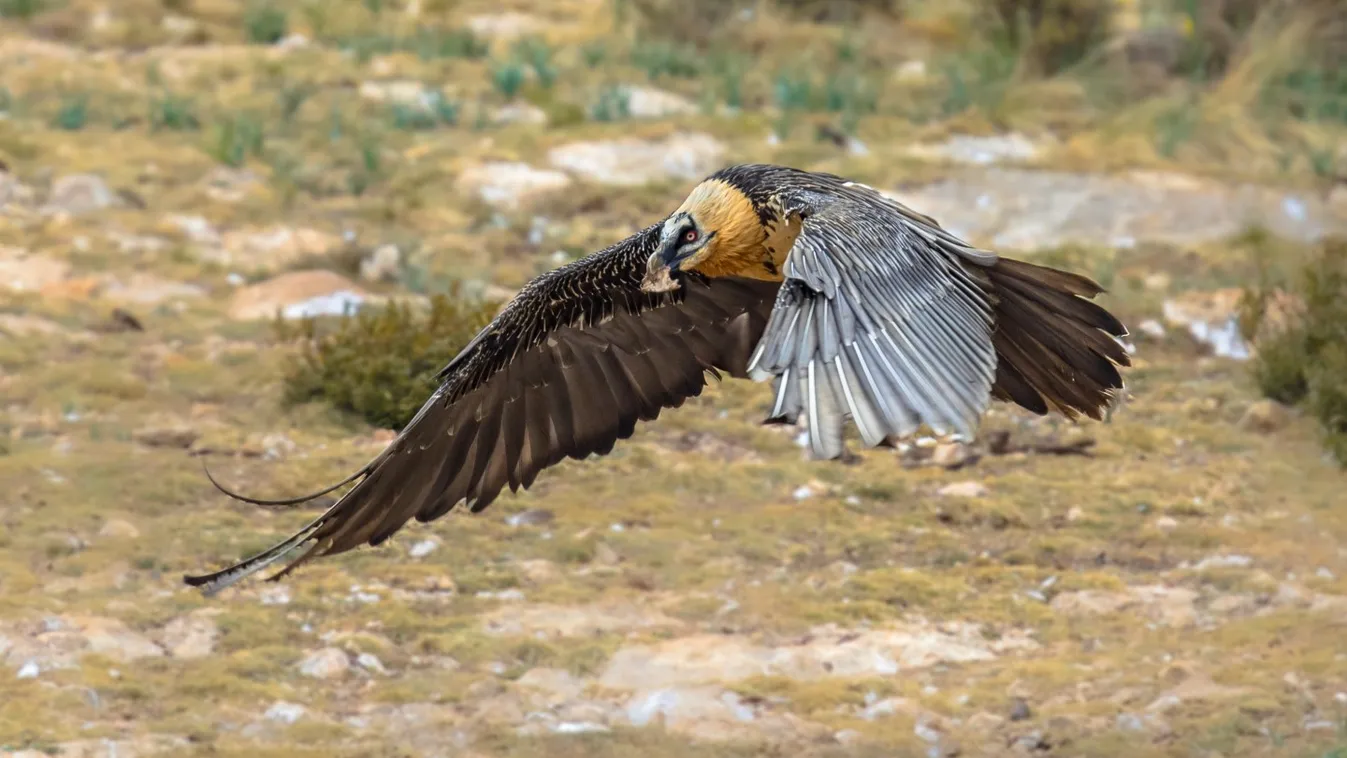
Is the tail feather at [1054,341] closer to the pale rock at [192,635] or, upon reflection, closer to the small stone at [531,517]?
the small stone at [531,517]

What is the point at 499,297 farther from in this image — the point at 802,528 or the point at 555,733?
the point at 555,733

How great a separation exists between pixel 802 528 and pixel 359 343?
1891 millimetres

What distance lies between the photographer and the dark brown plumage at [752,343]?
3723mm

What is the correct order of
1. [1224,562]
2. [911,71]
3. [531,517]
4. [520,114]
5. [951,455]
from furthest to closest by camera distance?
1. [911,71]
2. [520,114]
3. [951,455]
4. [531,517]
5. [1224,562]

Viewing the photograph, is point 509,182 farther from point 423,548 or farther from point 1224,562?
point 1224,562

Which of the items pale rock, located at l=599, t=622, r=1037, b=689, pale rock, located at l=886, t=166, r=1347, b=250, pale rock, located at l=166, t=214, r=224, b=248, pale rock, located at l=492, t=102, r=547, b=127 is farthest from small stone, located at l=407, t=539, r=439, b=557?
pale rock, located at l=492, t=102, r=547, b=127

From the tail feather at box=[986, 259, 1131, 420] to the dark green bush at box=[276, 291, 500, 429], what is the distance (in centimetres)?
291

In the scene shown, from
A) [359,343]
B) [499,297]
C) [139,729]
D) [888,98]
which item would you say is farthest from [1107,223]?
[139,729]

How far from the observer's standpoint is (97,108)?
34.7 ft

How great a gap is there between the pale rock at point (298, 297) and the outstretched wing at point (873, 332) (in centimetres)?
413

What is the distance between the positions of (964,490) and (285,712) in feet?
9.38

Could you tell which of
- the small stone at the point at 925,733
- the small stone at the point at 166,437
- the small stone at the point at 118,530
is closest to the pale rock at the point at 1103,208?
the small stone at the point at 166,437

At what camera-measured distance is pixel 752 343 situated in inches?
222

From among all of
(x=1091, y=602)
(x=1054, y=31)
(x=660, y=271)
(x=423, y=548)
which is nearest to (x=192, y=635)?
(x=423, y=548)
